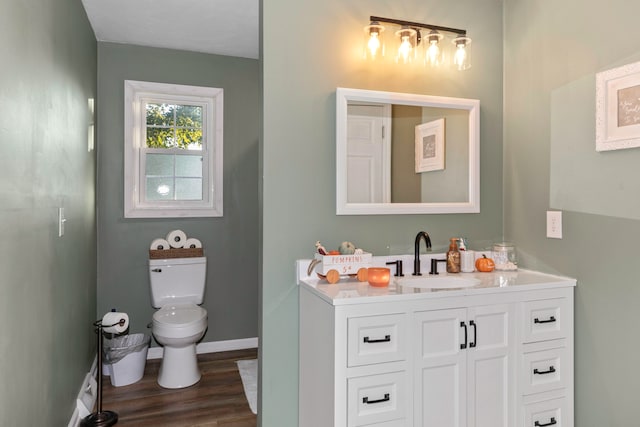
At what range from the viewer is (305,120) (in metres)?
2.05

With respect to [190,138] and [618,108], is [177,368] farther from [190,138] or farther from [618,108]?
[618,108]

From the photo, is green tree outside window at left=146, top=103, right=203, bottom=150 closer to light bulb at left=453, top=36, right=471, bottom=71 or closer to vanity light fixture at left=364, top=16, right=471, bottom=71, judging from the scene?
vanity light fixture at left=364, top=16, right=471, bottom=71

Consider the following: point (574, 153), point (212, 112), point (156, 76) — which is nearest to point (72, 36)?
point (156, 76)

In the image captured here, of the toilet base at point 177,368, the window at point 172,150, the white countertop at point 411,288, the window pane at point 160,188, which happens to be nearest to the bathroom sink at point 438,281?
the white countertop at point 411,288

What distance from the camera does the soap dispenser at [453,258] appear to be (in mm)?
2197

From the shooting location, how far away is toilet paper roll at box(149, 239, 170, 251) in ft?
10.8

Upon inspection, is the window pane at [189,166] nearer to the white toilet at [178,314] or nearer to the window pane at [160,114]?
the window pane at [160,114]

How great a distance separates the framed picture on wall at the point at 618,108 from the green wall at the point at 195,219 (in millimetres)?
2661

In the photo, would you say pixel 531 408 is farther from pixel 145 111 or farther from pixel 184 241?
pixel 145 111

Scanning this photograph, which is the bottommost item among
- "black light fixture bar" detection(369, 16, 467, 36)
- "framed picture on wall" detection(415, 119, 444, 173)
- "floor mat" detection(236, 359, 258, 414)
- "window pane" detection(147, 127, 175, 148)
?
"floor mat" detection(236, 359, 258, 414)

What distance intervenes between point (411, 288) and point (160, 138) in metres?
2.65

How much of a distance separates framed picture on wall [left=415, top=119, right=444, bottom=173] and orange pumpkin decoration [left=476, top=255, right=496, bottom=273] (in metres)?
0.55

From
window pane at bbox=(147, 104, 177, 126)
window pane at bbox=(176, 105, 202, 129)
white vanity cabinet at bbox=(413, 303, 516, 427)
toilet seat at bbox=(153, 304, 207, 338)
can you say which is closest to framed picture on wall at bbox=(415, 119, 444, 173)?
white vanity cabinet at bbox=(413, 303, 516, 427)

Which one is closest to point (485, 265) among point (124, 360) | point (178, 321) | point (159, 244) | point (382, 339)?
point (382, 339)
